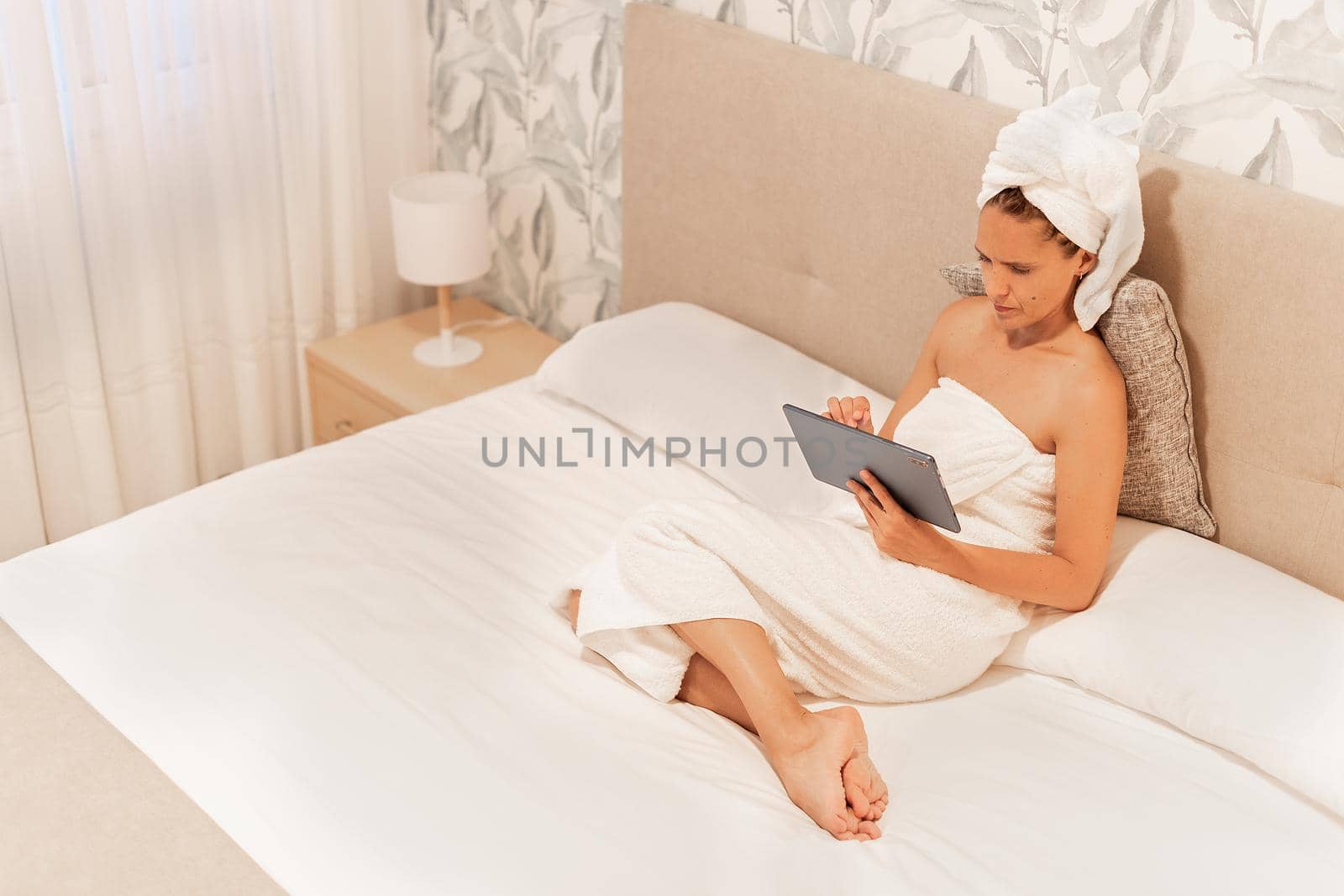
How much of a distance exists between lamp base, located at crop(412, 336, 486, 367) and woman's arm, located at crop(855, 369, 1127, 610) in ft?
4.50

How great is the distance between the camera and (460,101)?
300cm

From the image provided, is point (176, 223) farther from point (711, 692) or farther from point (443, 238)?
point (711, 692)

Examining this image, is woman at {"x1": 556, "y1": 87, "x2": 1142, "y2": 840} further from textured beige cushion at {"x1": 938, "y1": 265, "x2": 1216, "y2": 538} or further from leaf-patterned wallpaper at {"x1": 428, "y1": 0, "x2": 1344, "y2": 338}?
leaf-patterned wallpaper at {"x1": 428, "y1": 0, "x2": 1344, "y2": 338}

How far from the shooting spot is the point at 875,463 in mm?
1627

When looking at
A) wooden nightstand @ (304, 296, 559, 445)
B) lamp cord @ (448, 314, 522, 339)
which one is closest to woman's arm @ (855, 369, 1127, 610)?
wooden nightstand @ (304, 296, 559, 445)

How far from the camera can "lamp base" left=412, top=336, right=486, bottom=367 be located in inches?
111

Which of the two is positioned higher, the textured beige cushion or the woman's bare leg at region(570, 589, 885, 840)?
the textured beige cushion

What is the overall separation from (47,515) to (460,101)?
1.32m

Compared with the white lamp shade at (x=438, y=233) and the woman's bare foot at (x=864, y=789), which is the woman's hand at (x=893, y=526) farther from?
the white lamp shade at (x=438, y=233)

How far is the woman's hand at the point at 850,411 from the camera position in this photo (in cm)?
186

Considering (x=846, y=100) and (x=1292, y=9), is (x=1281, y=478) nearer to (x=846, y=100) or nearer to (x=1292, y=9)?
(x=1292, y=9)

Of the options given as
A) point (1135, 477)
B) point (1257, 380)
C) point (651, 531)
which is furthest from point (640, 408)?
point (1257, 380)

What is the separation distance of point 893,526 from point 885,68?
91cm

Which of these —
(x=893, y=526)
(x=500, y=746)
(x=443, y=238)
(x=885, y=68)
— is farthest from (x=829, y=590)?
(x=443, y=238)
